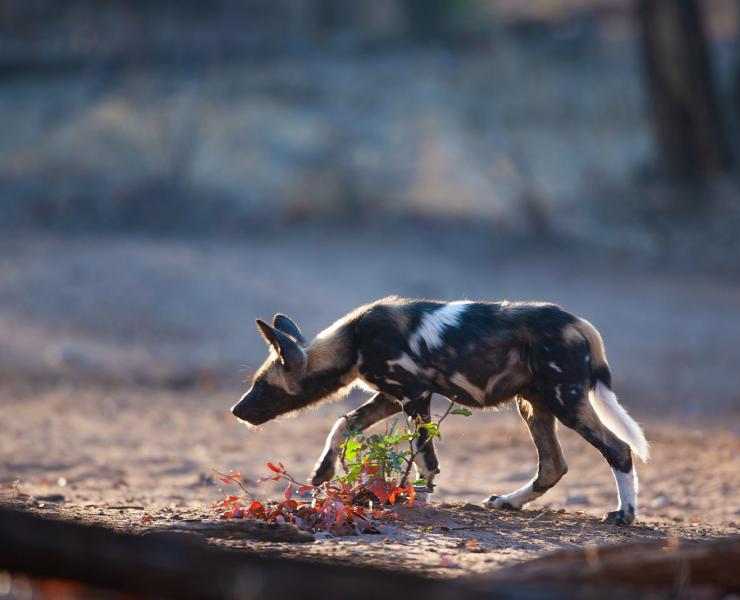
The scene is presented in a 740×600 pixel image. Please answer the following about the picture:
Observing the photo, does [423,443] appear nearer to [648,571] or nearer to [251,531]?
[251,531]

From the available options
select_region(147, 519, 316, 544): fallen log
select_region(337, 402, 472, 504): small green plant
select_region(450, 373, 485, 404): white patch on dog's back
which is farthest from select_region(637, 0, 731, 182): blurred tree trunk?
select_region(147, 519, 316, 544): fallen log

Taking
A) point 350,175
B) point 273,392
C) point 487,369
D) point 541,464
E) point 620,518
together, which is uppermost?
point 350,175

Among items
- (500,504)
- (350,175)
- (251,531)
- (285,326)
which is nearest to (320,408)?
(285,326)

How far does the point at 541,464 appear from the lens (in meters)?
5.16

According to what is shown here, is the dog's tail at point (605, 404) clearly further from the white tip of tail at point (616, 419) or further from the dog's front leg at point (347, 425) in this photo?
the dog's front leg at point (347, 425)

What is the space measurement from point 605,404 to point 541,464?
45 cm

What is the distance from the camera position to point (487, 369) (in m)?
5.00

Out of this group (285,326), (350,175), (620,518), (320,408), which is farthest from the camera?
(350,175)

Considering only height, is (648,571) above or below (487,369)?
below

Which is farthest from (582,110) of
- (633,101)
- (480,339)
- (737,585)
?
(737,585)

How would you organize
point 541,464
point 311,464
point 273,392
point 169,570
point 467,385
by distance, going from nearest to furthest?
1. point 169,570
2. point 467,385
3. point 541,464
4. point 273,392
5. point 311,464

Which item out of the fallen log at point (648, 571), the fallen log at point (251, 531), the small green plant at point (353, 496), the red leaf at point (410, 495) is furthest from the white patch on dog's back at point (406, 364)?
the fallen log at point (648, 571)

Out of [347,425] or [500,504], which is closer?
[347,425]

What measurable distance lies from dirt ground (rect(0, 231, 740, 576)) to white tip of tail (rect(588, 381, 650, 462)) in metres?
0.37
